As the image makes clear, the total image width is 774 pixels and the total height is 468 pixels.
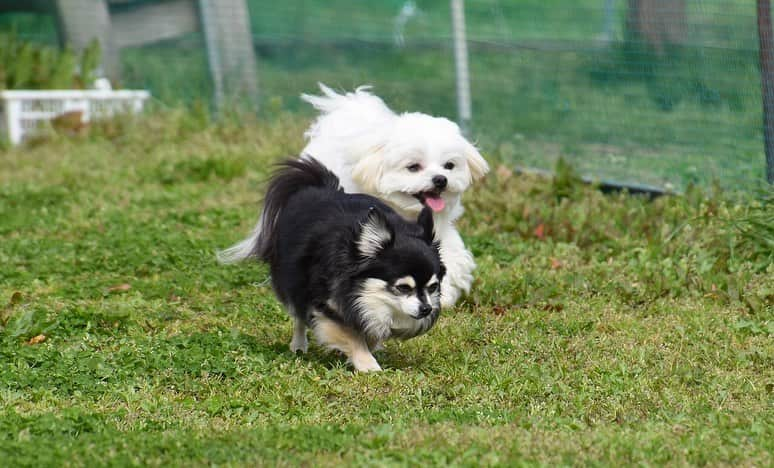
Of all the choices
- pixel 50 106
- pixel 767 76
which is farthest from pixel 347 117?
pixel 50 106

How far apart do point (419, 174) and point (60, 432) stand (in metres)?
2.36

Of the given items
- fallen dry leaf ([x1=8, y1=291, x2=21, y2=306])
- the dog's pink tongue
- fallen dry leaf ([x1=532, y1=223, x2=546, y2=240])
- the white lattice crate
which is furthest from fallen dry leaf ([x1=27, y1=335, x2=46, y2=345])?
the white lattice crate

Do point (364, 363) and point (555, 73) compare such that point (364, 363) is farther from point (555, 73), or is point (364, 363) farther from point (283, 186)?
point (555, 73)

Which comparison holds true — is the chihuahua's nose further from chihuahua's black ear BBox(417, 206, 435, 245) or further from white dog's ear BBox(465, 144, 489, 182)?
chihuahua's black ear BBox(417, 206, 435, 245)

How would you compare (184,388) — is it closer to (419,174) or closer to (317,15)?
(419,174)

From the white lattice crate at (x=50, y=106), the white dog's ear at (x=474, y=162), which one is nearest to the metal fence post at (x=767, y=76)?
the white dog's ear at (x=474, y=162)

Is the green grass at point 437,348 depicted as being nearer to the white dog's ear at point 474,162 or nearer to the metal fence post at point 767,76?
the metal fence post at point 767,76

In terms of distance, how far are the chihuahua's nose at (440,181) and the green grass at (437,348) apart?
0.61 meters

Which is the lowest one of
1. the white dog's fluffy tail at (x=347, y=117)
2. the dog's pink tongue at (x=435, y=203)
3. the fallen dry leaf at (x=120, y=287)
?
the fallen dry leaf at (x=120, y=287)

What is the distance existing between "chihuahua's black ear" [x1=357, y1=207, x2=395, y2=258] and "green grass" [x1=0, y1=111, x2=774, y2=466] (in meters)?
0.49

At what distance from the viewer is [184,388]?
4.54m

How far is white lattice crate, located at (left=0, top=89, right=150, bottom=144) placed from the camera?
11133 millimetres

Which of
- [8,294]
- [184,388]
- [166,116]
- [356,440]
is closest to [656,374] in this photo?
[356,440]

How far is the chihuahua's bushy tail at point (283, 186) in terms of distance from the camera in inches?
205
